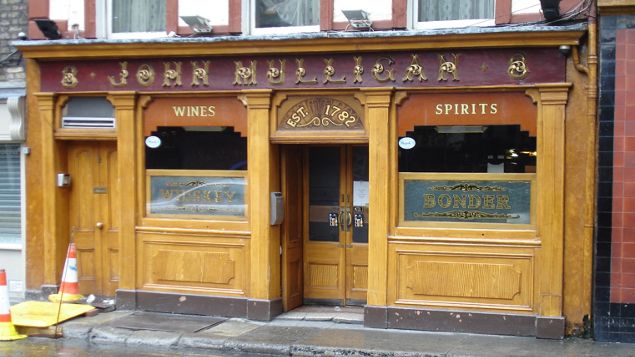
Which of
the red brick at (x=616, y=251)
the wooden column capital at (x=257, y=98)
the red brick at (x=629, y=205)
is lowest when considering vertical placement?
the red brick at (x=616, y=251)

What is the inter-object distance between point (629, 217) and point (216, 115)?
5472 millimetres

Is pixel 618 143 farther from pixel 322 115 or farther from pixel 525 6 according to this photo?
pixel 322 115

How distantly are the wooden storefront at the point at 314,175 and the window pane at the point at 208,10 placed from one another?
52 cm

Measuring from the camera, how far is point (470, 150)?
999 centimetres

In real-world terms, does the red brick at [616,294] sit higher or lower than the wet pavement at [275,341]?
higher

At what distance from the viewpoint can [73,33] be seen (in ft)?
36.9

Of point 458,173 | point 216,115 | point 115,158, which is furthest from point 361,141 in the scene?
point 115,158

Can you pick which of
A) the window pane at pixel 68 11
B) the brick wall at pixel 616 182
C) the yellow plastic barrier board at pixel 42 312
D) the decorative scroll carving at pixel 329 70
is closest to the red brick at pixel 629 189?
the brick wall at pixel 616 182

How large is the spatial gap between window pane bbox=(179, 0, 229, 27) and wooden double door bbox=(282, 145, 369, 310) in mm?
2044

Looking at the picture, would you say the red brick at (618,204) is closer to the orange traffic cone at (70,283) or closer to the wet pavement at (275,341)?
the wet pavement at (275,341)

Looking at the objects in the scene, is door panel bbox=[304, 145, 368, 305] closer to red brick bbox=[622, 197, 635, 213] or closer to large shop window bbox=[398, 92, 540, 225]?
large shop window bbox=[398, 92, 540, 225]

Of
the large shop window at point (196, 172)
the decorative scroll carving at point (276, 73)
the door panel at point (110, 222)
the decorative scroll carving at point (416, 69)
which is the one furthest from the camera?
the door panel at point (110, 222)

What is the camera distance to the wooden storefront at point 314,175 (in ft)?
31.9

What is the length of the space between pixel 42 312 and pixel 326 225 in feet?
13.4
